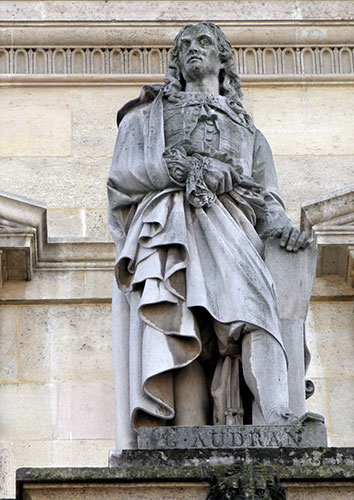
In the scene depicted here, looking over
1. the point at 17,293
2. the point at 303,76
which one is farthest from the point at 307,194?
the point at 17,293

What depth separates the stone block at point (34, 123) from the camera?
17609mm

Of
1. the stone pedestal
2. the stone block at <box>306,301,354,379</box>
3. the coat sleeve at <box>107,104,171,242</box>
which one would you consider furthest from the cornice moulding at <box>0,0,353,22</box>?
the stone pedestal

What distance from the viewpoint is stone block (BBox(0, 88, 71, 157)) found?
57.8 feet

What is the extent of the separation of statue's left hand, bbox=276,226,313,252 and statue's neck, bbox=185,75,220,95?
116cm

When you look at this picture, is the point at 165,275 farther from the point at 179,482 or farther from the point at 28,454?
the point at 28,454

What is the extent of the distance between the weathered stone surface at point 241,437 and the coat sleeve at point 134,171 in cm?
158

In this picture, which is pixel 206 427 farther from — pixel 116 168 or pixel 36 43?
pixel 36 43

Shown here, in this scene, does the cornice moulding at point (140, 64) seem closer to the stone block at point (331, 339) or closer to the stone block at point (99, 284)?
the stone block at point (99, 284)

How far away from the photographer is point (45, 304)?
16500 mm

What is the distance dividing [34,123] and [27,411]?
2.72 m

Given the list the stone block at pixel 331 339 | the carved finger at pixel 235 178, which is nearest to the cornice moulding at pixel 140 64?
the stone block at pixel 331 339

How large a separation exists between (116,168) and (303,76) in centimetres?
447

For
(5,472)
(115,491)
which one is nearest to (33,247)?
(5,472)

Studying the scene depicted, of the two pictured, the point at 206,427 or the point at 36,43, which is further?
the point at 36,43
